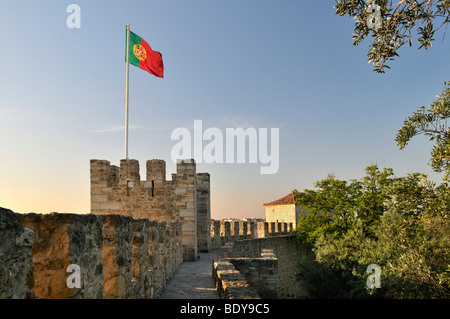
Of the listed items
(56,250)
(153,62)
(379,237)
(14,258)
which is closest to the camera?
(14,258)

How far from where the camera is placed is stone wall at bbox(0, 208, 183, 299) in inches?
86.1

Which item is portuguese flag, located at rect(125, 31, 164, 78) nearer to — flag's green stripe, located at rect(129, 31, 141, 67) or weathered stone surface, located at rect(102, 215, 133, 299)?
flag's green stripe, located at rect(129, 31, 141, 67)

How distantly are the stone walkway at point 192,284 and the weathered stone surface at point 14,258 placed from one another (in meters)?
6.18

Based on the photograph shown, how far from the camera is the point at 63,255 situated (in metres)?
3.02

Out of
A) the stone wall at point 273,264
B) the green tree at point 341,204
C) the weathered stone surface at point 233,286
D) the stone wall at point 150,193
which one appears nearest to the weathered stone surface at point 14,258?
the weathered stone surface at point 233,286

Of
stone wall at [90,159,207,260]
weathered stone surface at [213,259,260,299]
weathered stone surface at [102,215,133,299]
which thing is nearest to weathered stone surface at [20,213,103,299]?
weathered stone surface at [102,215,133,299]

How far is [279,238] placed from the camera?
25.2 metres

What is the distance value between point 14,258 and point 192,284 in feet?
26.4

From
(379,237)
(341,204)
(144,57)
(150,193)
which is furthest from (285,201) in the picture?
(150,193)

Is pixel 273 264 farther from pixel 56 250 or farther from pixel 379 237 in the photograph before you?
pixel 56 250

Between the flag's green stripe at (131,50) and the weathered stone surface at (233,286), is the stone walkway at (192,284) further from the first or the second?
the flag's green stripe at (131,50)

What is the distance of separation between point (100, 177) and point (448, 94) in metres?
12.3

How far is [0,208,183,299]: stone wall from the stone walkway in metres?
2.75

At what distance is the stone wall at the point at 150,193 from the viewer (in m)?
15.3
